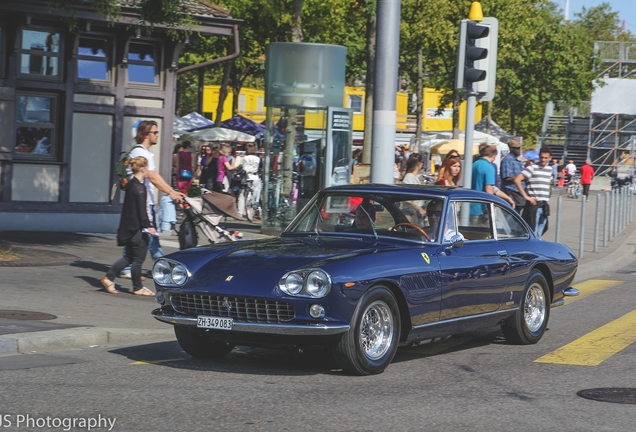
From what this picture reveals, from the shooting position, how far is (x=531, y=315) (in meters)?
9.87

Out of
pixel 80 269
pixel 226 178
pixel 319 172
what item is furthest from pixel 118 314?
pixel 226 178

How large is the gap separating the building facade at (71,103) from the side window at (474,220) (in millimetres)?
9203

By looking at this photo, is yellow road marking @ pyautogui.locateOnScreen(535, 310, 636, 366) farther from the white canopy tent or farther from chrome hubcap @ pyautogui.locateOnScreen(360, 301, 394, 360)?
the white canopy tent

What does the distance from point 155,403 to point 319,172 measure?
44.2 feet

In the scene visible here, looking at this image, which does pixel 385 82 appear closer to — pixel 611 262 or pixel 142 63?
pixel 611 262

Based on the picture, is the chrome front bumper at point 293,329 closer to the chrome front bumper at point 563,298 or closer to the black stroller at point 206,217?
the chrome front bumper at point 563,298

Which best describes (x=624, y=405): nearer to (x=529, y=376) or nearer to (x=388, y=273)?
(x=529, y=376)

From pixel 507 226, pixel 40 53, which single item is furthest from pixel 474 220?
pixel 40 53

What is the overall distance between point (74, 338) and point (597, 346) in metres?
4.65

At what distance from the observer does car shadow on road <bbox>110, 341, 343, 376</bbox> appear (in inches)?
314

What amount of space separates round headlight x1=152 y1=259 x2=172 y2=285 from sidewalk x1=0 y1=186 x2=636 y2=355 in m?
1.16

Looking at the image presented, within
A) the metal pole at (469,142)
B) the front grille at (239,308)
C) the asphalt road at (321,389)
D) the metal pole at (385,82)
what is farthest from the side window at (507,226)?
the metal pole at (469,142)

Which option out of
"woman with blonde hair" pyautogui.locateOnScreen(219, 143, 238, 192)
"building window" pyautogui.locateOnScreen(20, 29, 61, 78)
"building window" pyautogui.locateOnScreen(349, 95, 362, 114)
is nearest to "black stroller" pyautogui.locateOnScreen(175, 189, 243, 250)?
"building window" pyautogui.locateOnScreen(20, 29, 61, 78)

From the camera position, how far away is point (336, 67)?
19.9 m
